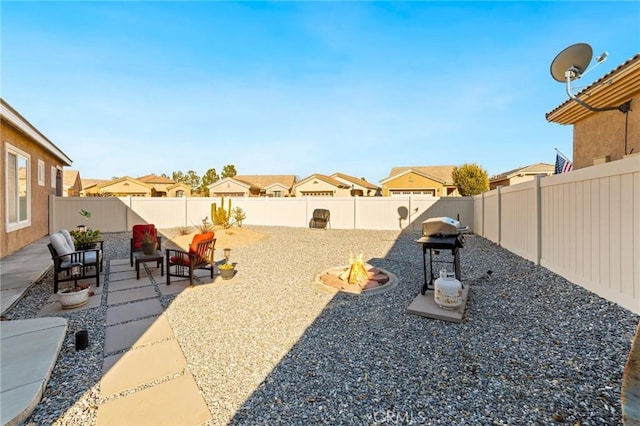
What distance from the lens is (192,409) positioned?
7.14ft

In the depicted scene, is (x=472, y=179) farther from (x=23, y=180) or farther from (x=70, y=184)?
(x=70, y=184)

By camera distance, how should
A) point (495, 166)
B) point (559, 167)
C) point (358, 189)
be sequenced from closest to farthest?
1. point (559, 167)
2. point (495, 166)
3. point (358, 189)

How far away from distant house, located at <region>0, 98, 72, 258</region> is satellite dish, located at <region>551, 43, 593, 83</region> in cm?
1178

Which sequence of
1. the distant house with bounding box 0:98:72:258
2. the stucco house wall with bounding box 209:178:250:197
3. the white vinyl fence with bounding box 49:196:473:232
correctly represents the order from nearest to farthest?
the distant house with bounding box 0:98:72:258
the white vinyl fence with bounding box 49:196:473:232
the stucco house wall with bounding box 209:178:250:197

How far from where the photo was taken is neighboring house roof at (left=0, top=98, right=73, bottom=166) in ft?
20.7

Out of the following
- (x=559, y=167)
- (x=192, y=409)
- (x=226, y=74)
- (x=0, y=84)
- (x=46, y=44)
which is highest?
(x=226, y=74)

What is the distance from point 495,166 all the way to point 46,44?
29.2m

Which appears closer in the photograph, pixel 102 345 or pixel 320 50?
pixel 102 345

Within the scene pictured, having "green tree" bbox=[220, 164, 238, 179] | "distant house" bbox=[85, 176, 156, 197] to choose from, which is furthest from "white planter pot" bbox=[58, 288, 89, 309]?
"green tree" bbox=[220, 164, 238, 179]

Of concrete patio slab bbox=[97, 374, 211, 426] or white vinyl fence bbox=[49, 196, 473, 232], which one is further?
white vinyl fence bbox=[49, 196, 473, 232]

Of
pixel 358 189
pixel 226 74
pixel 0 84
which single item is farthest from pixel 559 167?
pixel 358 189

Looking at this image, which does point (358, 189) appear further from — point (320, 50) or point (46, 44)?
point (46, 44)

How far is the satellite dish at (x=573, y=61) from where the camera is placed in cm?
557

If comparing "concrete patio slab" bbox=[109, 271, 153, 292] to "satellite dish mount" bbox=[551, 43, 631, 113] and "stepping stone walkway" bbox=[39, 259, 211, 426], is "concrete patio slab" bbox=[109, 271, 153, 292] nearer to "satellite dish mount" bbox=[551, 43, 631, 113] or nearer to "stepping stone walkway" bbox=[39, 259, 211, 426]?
"stepping stone walkway" bbox=[39, 259, 211, 426]
